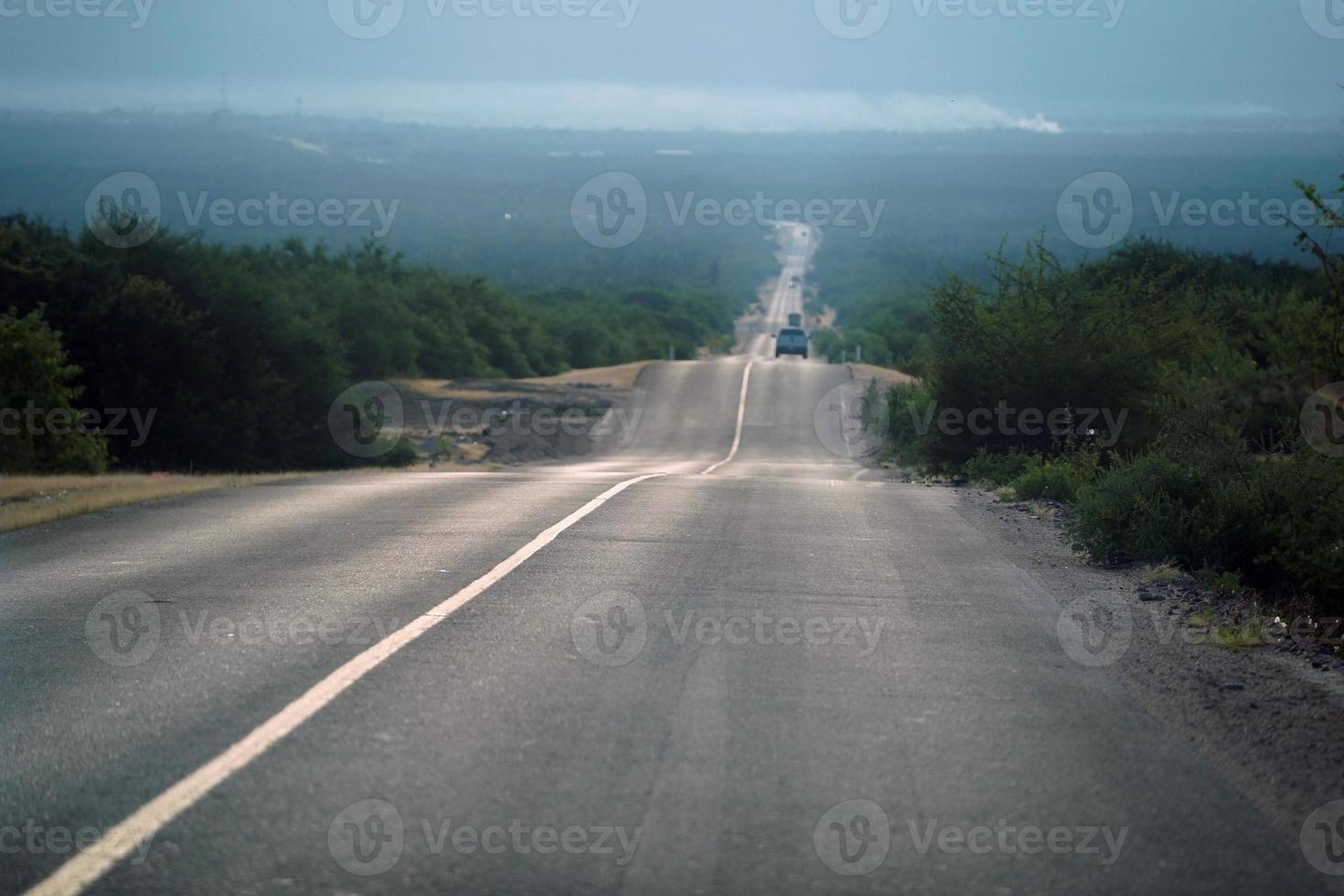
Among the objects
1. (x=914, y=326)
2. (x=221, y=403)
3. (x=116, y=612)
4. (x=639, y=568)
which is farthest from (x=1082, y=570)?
(x=914, y=326)

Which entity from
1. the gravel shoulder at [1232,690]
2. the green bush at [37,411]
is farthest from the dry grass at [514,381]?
the gravel shoulder at [1232,690]

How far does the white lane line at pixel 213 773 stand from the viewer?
4770 mm

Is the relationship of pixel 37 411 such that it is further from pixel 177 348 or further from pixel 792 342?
pixel 792 342

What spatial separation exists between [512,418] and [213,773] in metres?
41.6

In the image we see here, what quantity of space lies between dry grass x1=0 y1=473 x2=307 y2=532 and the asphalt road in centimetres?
415

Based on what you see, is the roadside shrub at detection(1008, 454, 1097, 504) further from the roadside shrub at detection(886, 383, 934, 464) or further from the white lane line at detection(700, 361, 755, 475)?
the white lane line at detection(700, 361, 755, 475)

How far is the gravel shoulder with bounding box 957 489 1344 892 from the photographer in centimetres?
599

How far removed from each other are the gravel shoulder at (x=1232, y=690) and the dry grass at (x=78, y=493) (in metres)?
11.3

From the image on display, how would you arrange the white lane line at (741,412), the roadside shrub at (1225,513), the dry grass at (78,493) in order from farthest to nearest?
the white lane line at (741,412)
the dry grass at (78,493)
the roadside shrub at (1225,513)

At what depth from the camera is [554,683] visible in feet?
23.7

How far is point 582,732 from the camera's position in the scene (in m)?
6.34

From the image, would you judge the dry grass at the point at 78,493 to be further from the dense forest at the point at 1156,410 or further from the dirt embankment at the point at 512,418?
the dirt embankment at the point at 512,418

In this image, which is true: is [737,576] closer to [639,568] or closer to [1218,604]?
[639,568]

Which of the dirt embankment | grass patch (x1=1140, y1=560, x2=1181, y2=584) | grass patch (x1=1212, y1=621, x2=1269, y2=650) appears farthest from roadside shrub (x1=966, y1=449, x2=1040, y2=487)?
the dirt embankment
